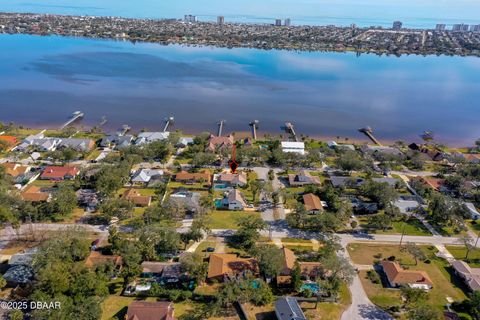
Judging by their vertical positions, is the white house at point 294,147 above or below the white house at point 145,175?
above

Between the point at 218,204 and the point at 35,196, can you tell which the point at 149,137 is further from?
the point at 218,204

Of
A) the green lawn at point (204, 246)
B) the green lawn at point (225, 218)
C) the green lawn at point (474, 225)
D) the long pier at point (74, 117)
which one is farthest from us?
the long pier at point (74, 117)

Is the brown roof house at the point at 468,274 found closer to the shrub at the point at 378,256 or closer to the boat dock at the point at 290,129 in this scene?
the shrub at the point at 378,256

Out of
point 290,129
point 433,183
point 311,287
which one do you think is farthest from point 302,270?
point 290,129

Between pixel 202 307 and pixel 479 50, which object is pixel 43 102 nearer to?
pixel 202 307

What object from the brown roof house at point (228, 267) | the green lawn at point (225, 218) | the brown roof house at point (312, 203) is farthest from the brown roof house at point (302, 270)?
the brown roof house at point (312, 203)

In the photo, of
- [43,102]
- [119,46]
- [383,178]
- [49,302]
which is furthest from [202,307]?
[119,46]
